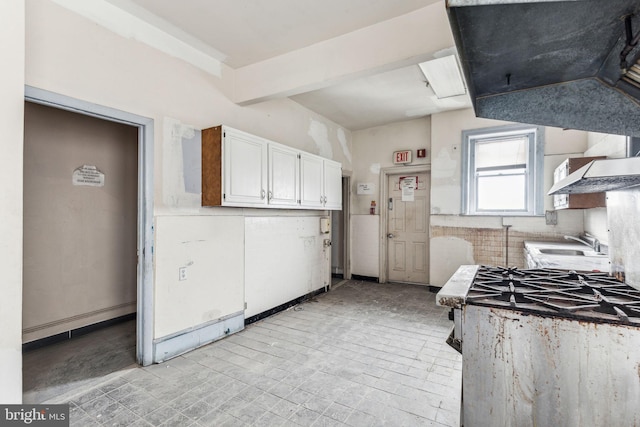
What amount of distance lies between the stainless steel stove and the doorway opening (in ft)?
7.96

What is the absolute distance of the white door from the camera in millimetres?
5285

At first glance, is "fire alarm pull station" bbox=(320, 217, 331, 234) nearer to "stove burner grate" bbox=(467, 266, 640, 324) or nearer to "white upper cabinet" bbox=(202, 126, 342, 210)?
"white upper cabinet" bbox=(202, 126, 342, 210)

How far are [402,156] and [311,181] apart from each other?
2002mm

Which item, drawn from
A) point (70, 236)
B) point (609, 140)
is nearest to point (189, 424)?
point (70, 236)

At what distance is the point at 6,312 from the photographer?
172 cm

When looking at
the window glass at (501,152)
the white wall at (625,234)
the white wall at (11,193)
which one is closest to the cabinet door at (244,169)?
the white wall at (11,193)

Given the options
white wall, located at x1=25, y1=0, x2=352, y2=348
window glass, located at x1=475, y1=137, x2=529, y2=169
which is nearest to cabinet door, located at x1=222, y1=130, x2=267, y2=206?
white wall, located at x1=25, y1=0, x2=352, y2=348

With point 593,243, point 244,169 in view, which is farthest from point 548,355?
point 593,243

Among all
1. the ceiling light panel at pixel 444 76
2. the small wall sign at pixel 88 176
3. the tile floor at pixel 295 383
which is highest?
the ceiling light panel at pixel 444 76

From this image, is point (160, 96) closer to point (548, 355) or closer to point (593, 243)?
point (548, 355)

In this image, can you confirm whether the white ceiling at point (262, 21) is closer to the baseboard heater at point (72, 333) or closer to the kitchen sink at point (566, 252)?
the kitchen sink at point (566, 252)

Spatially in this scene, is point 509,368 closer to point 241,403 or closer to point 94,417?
point 241,403

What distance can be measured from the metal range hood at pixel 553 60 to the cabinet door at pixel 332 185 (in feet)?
9.83

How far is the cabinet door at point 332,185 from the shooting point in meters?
4.43
